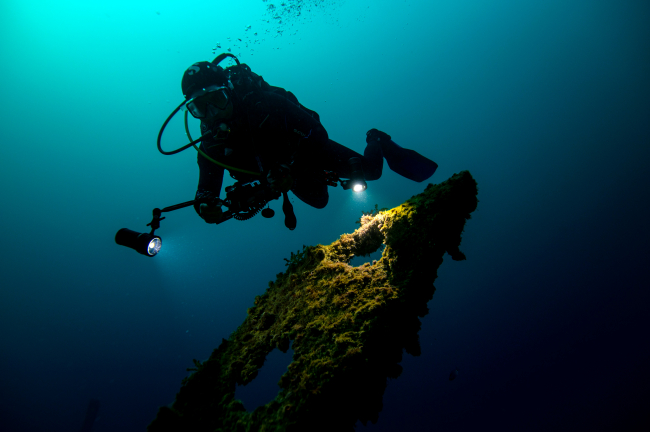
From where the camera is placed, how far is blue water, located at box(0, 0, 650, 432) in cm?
3281

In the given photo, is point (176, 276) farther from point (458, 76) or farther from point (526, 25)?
point (526, 25)

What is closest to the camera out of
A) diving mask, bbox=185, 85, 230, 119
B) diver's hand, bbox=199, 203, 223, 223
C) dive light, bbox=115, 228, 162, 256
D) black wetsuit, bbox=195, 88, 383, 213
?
dive light, bbox=115, 228, 162, 256

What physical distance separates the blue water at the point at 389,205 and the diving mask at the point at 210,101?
40.2 meters

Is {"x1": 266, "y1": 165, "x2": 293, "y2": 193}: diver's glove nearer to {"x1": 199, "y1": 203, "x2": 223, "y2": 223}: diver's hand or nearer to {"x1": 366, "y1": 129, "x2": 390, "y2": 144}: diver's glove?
{"x1": 199, "y1": 203, "x2": 223, "y2": 223}: diver's hand

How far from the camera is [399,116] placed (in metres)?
57.9

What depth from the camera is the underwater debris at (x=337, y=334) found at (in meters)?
1.82

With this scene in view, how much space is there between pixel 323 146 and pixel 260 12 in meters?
55.3

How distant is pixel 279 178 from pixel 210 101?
67.6 inches

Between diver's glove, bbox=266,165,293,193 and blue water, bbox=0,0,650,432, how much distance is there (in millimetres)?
39372

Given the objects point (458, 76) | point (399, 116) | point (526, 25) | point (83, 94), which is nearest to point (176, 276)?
point (83, 94)

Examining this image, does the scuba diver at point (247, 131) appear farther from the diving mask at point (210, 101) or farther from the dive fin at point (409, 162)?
the dive fin at point (409, 162)

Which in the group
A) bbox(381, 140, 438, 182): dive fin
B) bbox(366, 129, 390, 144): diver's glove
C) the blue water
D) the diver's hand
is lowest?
the diver's hand

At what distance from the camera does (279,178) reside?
3.27 metres

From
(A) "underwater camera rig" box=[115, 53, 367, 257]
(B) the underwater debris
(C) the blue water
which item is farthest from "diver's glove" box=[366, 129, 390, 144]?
(C) the blue water
